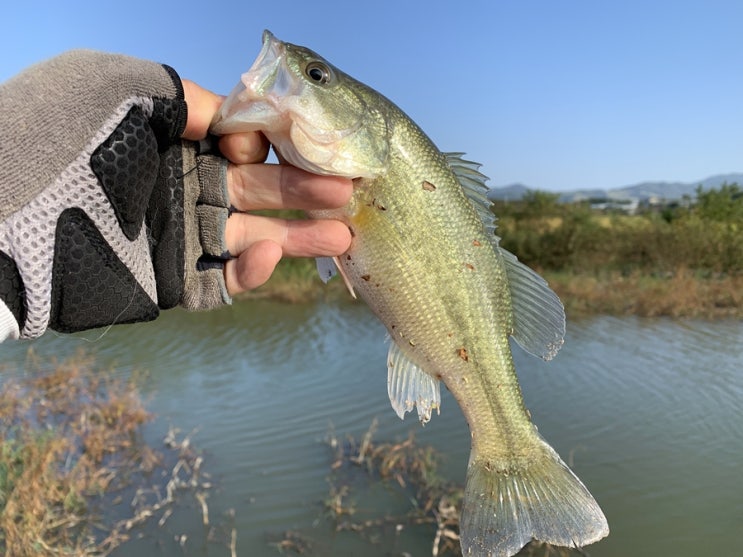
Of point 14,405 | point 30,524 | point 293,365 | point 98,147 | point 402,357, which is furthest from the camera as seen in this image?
point 293,365

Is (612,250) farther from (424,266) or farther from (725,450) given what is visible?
(424,266)

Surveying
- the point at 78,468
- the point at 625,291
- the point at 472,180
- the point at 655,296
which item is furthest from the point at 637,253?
the point at 472,180

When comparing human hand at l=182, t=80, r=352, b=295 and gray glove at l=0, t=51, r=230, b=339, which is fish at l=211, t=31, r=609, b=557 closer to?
human hand at l=182, t=80, r=352, b=295

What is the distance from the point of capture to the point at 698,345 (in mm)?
14484

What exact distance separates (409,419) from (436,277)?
26.6 ft

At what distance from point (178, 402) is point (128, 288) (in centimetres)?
928

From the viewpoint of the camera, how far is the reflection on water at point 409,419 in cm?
753

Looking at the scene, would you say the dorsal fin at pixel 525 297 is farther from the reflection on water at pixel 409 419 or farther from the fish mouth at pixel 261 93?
the reflection on water at pixel 409 419

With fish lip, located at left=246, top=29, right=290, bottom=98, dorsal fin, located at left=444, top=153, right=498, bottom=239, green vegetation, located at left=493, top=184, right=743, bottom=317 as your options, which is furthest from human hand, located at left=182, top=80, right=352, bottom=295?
green vegetation, located at left=493, top=184, right=743, bottom=317

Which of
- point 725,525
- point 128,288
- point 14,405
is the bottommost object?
point 725,525

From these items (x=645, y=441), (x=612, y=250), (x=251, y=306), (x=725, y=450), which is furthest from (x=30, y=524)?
(x=612, y=250)

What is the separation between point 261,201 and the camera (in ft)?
8.83

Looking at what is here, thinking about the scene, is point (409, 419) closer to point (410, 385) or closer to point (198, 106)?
point (410, 385)

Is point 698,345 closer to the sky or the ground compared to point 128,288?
closer to the ground
